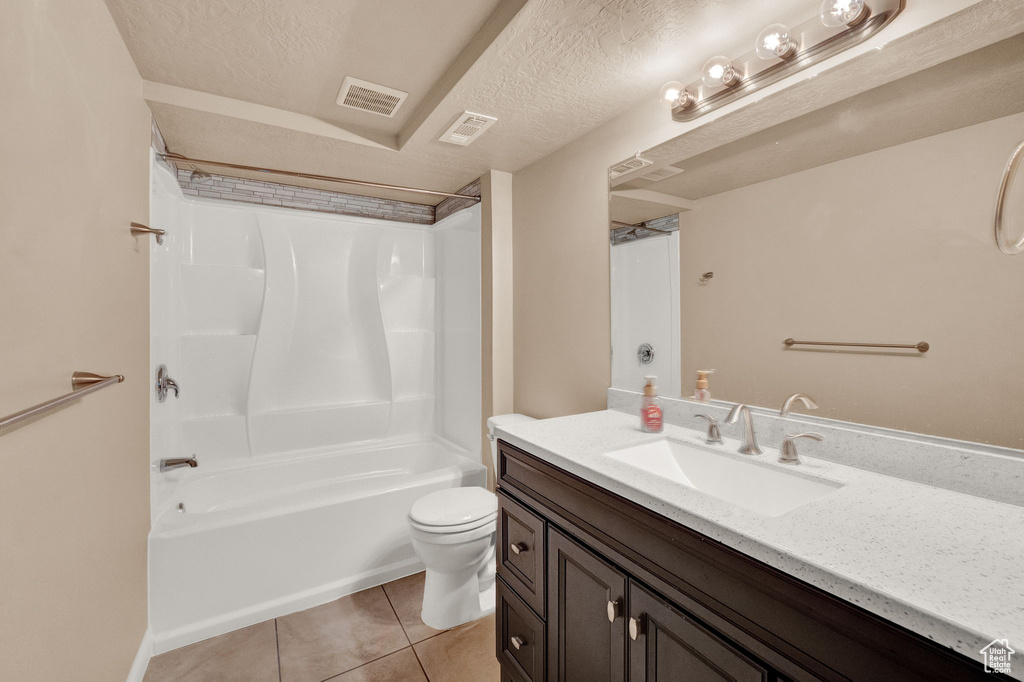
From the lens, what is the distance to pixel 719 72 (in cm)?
138

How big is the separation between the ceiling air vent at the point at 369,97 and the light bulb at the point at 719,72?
1228 mm

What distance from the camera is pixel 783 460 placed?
3.86 ft

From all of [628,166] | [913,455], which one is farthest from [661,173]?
[913,455]

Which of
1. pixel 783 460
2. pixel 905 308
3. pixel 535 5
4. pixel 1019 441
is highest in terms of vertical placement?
pixel 535 5

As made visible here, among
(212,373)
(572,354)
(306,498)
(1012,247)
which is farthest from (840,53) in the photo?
(212,373)

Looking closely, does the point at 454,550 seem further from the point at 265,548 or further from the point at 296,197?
the point at 296,197

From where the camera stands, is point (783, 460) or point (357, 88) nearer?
point (783, 460)

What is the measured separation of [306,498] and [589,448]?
64.7 inches

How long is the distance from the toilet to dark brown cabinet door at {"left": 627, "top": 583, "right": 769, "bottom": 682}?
3.12 feet

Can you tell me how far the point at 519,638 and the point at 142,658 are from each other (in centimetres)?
147

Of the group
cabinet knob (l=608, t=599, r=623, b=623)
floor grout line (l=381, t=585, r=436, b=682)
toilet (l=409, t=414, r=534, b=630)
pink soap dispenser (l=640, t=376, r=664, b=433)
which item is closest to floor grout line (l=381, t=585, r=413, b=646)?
floor grout line (l=381, t=585, r=436, b=682)

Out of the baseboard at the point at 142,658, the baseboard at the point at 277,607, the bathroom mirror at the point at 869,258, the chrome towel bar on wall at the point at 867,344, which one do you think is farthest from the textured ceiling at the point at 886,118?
the baseboard at the point at 142,658

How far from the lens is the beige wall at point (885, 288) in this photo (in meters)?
0.95

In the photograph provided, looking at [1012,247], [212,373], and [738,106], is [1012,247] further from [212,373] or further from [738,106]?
[212,373]
